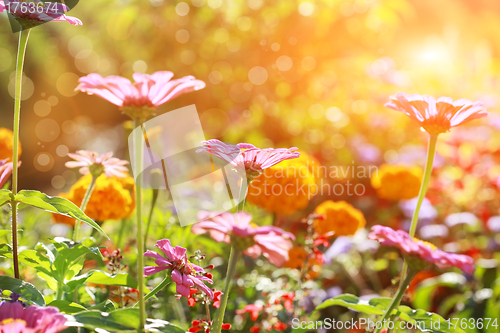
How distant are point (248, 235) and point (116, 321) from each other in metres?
0.12

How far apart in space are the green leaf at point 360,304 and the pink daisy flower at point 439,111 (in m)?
0.20

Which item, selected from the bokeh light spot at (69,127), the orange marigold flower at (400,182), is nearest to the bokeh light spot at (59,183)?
the bokeh light spot at (69,127)

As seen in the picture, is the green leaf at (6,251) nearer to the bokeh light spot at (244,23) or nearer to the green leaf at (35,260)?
the green leaf at (35,260)

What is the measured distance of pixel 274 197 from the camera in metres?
0.76

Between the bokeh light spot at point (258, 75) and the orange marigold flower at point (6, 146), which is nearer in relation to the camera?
the orange marigold flower at point (6, 146)

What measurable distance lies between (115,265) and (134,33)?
1349mm

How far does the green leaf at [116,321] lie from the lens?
0.29 meters

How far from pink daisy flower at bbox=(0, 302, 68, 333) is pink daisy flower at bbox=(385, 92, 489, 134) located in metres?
0.36

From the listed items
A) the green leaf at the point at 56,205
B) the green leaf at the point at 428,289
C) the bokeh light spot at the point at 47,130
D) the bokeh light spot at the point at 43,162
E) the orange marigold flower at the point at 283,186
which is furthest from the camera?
the bokeh light spot at the point at 47,130

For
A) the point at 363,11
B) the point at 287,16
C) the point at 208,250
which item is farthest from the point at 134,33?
the point at 208,250

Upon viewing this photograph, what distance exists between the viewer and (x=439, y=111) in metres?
0.42

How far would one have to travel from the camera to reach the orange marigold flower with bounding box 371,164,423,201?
3.52 ft

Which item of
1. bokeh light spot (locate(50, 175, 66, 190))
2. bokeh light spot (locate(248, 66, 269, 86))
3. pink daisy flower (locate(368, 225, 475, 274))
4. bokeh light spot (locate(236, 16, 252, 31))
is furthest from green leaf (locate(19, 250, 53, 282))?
bokeh light spot (locate(50, 175, 66, 190))

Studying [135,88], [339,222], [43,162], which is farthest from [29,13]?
[43,162]
